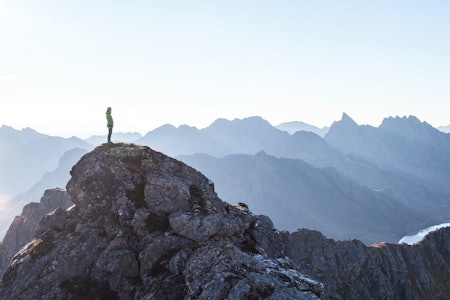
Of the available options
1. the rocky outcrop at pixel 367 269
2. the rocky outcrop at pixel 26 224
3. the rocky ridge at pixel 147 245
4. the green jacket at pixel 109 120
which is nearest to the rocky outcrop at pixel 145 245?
the rocky ridge at pixel 147 245

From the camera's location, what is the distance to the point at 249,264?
87.2 ft

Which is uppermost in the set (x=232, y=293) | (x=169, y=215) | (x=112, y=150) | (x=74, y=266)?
(x=112, y=150)

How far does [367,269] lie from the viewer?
152000mm

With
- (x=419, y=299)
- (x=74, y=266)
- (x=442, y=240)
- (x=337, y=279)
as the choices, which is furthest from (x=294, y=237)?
(x=74, y=266)

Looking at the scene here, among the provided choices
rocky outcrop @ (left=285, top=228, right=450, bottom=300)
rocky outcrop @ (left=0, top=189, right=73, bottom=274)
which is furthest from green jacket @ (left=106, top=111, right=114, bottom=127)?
rocky outcrop @ (left=285, top=228, right=450, bottom=300)

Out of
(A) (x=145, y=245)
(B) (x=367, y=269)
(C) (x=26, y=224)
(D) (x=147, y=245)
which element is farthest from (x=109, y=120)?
(B) (x=367, y=269)

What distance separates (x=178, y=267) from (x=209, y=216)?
6.30 meters

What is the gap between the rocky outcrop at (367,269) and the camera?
145 metres

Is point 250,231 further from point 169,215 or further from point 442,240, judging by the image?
point 442,240

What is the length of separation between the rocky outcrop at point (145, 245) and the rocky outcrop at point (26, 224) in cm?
7749

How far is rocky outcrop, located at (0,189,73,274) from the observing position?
10262 centimetres

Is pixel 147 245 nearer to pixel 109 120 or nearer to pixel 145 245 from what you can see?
pixel 145 245

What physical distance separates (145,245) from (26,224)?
4038 inches

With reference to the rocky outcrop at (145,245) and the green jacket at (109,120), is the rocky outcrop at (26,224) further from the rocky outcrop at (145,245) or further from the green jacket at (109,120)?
the rocky outcrop at (145,245)
